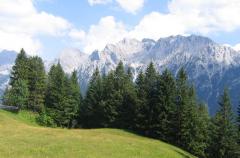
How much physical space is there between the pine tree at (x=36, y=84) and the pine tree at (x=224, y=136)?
45187 mm

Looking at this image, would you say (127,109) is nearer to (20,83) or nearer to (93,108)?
(93,108)

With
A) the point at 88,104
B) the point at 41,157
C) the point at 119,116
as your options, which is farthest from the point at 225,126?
the point at 41,157

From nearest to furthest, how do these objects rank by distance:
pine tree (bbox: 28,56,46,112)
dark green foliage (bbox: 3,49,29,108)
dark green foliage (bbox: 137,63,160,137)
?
1. dark green foliage (bbox: 137,63,160,137)
2. dark green foliage (bbox: 3,49,29,108)
3. pine tree (bbox: 28,56,46,112)

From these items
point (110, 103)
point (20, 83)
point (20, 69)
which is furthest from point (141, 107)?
point (20, 69)

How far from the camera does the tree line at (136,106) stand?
87812 mm

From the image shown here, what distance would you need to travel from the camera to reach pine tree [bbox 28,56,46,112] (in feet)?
376

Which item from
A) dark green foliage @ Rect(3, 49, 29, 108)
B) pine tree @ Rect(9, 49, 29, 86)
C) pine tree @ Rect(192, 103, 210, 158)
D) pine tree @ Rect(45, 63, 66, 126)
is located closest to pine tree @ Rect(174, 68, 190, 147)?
pine tree @ Rect(192, 103, 210, 158)

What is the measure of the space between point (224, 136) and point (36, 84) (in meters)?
50.9

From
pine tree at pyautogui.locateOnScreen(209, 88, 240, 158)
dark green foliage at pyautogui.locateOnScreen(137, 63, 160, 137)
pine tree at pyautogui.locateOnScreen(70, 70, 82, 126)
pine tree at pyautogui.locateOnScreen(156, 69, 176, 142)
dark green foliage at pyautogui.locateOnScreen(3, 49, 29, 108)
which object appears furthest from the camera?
pine tree at pyautogui.locateOnScreen(70, 70, 82, 126)

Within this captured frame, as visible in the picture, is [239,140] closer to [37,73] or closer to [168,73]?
[168,73]

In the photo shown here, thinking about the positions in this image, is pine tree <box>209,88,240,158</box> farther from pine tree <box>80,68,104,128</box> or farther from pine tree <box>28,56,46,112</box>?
pine tree <box>28,56,46,112</box>

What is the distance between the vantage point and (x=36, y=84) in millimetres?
115000

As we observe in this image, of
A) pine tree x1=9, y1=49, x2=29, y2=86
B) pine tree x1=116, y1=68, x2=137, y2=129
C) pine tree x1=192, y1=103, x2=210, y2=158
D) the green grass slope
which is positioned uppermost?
pine tree x1=9, y1=49, x2=29, y2=86

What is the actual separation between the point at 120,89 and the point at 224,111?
83.7ft
